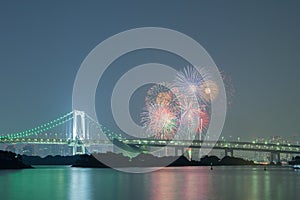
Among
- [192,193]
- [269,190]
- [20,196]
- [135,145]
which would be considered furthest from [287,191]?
[135,145]

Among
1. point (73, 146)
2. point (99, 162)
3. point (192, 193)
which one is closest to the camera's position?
point (192, 193)

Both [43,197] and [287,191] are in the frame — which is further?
[287,191]

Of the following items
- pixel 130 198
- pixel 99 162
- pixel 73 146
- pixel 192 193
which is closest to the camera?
pixel 130 198

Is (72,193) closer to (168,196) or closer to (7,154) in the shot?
(168,196)

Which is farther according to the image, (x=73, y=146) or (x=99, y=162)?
(x=99, y=162)

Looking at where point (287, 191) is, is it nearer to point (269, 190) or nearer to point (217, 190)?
point (269, 190)

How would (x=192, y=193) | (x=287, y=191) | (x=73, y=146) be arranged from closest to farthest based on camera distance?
(x=192, y=193) < (x=287, y=191) < (x=73, y=146)

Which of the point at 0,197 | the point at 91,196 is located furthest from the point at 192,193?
the point at 0,197

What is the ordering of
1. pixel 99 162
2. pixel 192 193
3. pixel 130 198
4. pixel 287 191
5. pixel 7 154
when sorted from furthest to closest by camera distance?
pixel 99 162 → pixel 7 154 → pixel 287 191 → pixel 192 193 → pixel 130 198

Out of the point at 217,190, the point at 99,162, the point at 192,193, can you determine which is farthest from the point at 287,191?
the point at 99,162
